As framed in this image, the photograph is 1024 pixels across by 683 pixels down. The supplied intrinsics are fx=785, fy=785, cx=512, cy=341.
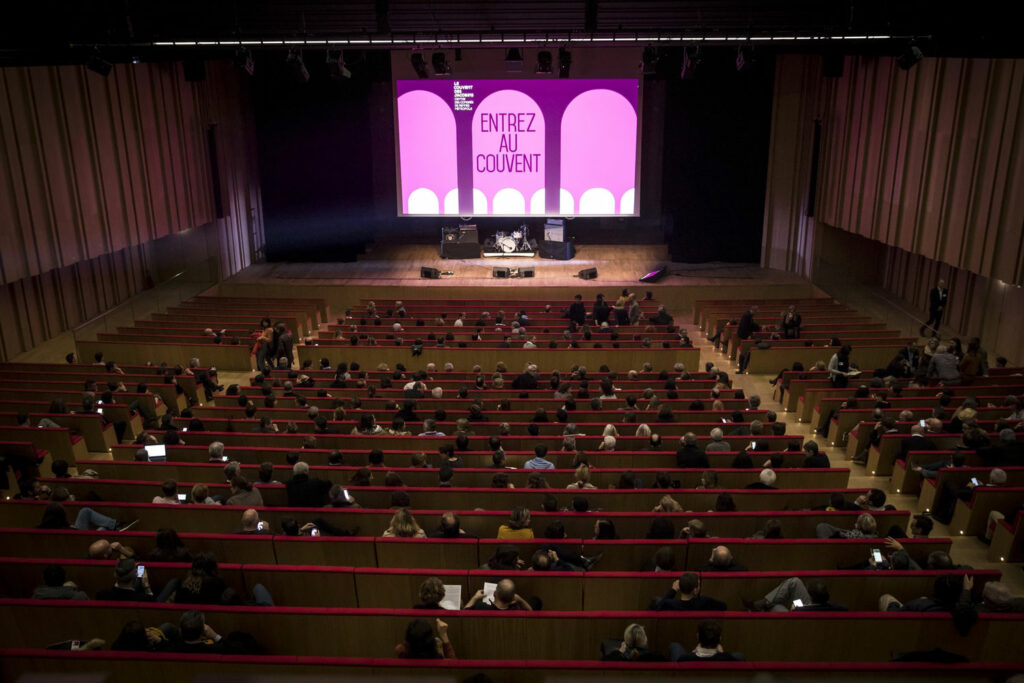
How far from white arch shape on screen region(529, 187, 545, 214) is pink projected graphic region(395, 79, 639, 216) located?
26mm

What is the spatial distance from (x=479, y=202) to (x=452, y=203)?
2.44 feet

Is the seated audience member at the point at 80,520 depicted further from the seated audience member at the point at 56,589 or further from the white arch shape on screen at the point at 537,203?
the white arch shape on screen at the point at 537,203

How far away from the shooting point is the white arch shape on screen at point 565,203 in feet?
67.8

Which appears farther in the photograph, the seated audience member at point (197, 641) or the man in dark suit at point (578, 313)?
the man in dark suit at point (578, 313)

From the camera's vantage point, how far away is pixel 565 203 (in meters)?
20.8

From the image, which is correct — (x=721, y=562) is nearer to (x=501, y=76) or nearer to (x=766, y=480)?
(x=766, y=480)

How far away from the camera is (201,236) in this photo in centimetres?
2069

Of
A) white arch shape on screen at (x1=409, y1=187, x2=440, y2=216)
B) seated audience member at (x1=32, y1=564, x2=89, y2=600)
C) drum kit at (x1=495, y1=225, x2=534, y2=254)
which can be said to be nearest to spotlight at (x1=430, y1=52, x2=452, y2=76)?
white arch shape on screen at (x1=409, y1=187, x2=440, y2=216)

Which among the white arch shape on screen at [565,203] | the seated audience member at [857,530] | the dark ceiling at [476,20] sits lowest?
the seated audience member at [857,530]

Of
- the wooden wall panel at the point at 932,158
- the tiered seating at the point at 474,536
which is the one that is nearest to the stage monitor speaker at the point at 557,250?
the wooden wall panel at the point at 932,158

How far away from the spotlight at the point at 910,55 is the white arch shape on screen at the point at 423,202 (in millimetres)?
11601

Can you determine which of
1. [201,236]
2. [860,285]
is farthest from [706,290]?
[201,236]

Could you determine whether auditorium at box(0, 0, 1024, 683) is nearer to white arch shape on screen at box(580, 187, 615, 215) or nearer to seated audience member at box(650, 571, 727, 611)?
seated audience member at box(650, 571, 727, 611)

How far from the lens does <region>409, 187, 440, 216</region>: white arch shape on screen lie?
68.8ft
